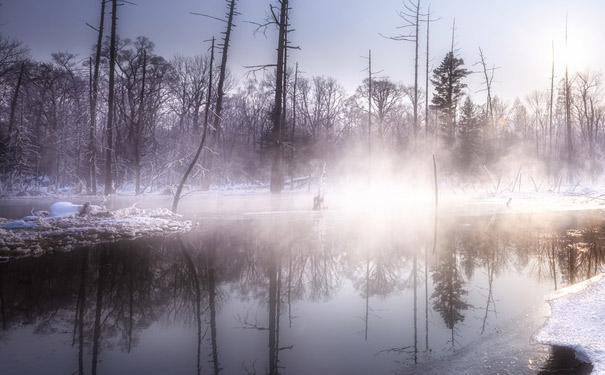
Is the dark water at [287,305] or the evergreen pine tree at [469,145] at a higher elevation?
the evergreen pine tree at [469,145]

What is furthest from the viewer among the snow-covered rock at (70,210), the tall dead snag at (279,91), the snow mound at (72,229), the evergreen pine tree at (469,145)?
the evergreen pine tree at (469,145)

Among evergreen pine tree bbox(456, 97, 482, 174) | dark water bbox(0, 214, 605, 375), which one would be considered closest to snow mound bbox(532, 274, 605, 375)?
dark water bbox(0, 214, 605, 375)

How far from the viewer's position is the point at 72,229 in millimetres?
9289

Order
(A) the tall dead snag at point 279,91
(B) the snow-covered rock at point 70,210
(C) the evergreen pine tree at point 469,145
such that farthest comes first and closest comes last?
(C) the evergreen pine tree at point 469,145
(A) the tall dead snag at point 279,91
(B) the snow-covered rock at point 70,210

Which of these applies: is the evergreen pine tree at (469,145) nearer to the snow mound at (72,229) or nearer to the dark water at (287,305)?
the dark water at (287,305)

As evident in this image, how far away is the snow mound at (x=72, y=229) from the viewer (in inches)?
310

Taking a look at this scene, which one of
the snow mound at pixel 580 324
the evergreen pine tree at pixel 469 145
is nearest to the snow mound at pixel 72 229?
the snow mound at pixel 580 324

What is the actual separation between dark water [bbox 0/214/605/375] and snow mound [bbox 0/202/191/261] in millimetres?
788

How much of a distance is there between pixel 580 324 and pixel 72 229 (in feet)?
36.3

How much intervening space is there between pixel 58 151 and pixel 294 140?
2299 centimetres

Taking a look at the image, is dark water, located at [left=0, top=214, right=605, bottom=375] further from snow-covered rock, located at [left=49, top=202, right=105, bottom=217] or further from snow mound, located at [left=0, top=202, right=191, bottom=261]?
snow-covered rock, located at [left=49, top=202, right=105, bottom=217]

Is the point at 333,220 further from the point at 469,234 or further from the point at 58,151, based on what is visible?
the point at 58,151

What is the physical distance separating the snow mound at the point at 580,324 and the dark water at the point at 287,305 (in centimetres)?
19

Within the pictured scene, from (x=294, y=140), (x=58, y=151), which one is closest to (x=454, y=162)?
(x=294, y=140)
